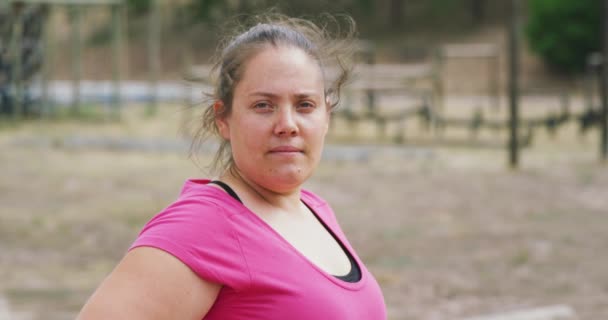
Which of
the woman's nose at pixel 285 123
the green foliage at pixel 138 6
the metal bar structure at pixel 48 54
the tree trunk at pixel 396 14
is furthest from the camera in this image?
the green foliage at pixel 138 6

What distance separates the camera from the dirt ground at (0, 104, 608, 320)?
6.11 meters

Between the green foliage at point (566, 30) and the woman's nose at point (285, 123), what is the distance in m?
24.3

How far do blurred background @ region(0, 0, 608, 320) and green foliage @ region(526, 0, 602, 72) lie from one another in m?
0.04

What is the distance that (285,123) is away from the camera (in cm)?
167

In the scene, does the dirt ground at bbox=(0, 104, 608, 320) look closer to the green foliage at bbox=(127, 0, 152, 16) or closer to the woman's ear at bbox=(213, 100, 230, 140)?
the woman's ear at bbox=(213, 100, 230, 140)

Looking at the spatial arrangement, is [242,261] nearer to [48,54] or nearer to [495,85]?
[495,85]

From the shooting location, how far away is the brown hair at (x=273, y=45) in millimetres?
1719

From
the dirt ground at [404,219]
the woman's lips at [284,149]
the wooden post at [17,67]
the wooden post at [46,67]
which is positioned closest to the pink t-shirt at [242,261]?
the woman's lips at [284,149]

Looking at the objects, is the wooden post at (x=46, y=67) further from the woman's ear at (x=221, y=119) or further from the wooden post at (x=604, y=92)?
the woman's ear at (x=221, y=119)

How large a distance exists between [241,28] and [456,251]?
5628 mm

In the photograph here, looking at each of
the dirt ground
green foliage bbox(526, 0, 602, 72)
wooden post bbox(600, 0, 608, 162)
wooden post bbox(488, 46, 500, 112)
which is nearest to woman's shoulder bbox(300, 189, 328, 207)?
the dirt ground

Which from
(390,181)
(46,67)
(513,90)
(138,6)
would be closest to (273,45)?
(390,181)

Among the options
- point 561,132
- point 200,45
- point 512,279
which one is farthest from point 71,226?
point 200,45

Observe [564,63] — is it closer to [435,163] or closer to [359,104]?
[359,104]
